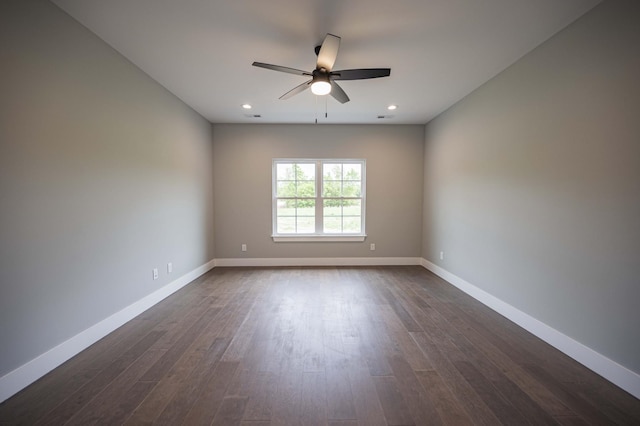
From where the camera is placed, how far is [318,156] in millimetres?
4922

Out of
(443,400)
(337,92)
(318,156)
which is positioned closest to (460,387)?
(443,400)

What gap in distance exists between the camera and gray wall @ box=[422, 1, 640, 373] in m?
1.76

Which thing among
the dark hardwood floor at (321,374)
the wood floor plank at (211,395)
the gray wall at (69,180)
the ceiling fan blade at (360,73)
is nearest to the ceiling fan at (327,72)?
the ceiling fan blade at (360,73)

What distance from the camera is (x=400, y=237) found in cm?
502

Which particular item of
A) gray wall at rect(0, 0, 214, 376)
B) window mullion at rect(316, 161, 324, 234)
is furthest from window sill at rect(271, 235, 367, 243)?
gray wall at rect(0, 0, 214, 376)

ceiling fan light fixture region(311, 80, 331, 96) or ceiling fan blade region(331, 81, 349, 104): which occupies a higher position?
ceiling fan blade region(331, 81, 349, 104)

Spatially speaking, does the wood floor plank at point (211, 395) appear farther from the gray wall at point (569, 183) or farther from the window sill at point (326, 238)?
the window sill at point (326, 238)

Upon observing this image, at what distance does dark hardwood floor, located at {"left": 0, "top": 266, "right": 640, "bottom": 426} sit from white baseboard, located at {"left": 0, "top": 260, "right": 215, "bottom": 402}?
2.6 inches

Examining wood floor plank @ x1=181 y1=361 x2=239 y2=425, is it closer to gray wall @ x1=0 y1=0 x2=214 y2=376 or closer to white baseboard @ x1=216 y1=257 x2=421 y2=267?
gray wall @ x1=0 y1=0 x2=214 y2=376

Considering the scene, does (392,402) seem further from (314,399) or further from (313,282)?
(313,282)

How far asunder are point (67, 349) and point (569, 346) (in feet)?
13.2

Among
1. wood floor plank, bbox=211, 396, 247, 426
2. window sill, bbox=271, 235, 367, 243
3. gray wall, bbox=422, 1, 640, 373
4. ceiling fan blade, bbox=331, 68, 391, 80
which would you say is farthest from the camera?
window sill, bbox=271, 235, 367, 243

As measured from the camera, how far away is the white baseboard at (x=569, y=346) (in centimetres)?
172

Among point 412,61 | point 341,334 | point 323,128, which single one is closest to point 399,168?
point 323,128
